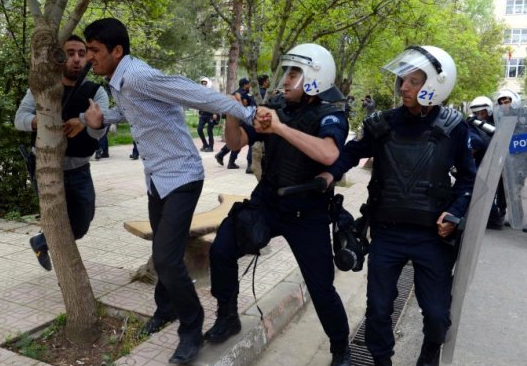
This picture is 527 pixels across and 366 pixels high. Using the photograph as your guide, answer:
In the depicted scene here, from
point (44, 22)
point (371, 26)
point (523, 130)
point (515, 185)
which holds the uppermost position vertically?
point (371, 26)

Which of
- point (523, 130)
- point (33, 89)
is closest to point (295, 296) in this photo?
point (33, 89)

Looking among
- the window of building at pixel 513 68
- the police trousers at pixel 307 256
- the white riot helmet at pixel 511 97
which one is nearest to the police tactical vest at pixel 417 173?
A: the police trousers at pixel 307 256

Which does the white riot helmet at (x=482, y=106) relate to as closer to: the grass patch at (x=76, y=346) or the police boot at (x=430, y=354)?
the police boot at (x=430, y=354)

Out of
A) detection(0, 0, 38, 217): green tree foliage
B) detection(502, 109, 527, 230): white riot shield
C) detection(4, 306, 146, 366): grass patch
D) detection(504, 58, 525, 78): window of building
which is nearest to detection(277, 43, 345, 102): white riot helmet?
detection(4, 306, 146, 366): grass patch

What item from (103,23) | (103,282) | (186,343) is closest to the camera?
(103,23)

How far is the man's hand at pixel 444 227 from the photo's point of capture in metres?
2.73

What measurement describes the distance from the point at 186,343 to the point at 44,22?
189 centimetres

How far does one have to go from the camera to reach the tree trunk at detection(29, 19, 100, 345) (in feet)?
9.14

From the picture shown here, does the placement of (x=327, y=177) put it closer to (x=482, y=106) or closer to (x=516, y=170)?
(x=516, y=170)

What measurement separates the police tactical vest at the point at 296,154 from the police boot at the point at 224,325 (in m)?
0.83

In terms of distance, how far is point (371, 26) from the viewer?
9.92 m

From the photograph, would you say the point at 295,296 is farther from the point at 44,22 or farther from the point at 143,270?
the point at 44,22

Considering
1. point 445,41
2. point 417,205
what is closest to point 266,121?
point 417,205

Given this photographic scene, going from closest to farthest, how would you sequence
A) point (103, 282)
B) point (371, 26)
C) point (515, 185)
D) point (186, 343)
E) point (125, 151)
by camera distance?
point (186, 343)
point (103, 282)
point (515, 185)
point (371, 26)
point (125, 151)
